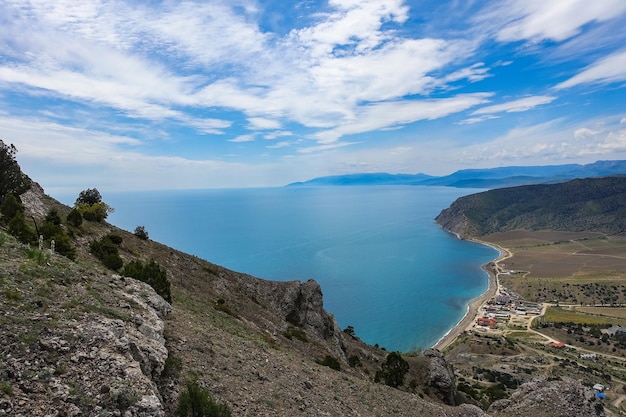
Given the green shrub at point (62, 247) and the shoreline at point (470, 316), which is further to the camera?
the shoreline at point (470, 316)

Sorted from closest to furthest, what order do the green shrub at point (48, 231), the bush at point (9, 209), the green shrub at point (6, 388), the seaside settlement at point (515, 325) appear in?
the green shrub at point (6, 388)
the bush at point (9, 209)
the green shrub at point (48, 231)
the seaside settlement at point (515, 325)

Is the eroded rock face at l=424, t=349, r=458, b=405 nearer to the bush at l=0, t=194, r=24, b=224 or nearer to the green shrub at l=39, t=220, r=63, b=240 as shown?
the green shrub at l=39, t=220, r=63, b=240

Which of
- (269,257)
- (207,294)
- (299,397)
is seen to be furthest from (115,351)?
(269,257)

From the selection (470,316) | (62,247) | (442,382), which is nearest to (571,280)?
(470,316)

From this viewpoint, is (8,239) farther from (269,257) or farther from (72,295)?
(269,257)

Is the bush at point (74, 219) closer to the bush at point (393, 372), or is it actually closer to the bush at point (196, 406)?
the bush at point (196, 406)

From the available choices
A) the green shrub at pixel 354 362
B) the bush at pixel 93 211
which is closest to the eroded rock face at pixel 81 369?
the bush at pixel 93 211

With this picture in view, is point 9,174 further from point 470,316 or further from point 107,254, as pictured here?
point 470,316
